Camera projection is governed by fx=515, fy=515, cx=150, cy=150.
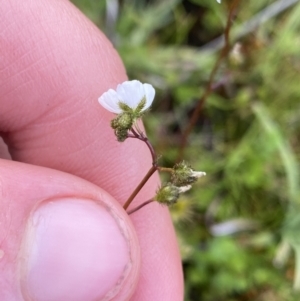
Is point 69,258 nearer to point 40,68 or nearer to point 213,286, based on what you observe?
point 40,68

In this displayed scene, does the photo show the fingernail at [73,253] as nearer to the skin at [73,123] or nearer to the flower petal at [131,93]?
the skin at [73,123]

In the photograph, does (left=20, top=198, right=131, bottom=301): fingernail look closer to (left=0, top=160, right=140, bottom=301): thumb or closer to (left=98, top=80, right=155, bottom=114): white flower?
(left=0, top=160, right=140, bottom=301): thumb

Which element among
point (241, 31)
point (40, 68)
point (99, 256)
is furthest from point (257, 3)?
point (99, 256)

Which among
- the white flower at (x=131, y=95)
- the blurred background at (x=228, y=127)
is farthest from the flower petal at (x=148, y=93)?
the blurred background at (x=228, y=127)

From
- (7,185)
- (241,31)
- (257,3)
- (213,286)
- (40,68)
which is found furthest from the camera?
(257,3)

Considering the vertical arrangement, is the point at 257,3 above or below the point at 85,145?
above


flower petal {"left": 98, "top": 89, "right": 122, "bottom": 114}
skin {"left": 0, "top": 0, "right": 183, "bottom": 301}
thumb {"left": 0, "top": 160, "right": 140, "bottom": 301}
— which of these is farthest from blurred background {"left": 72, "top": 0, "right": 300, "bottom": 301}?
flower petal {"left": 98, "top": 89, "right": 122, "bottom": 114}
